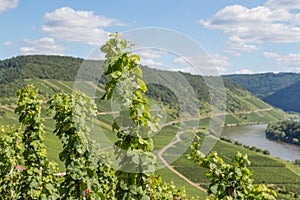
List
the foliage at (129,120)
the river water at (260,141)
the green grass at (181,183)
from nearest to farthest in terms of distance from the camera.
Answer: the foliage at (129,120) → the green grass at (181,183) → the river water at (260,141)

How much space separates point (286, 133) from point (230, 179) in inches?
5994

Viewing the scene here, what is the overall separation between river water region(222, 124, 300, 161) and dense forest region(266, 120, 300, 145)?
3.15 meters

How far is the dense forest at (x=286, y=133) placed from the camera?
14325 centimetres

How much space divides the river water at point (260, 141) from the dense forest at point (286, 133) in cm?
315

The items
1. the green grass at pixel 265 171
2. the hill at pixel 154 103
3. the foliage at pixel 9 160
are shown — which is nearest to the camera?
the hill at pixel 154 103

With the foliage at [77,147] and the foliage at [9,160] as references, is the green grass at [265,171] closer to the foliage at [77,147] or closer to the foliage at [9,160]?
the foliage at [9,160]

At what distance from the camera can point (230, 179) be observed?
6.09m

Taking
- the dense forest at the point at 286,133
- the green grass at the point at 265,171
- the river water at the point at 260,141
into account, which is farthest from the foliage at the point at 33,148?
the dense forest at the point at 286,133

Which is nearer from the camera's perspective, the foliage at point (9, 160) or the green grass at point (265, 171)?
the foliage at point (9, 160)

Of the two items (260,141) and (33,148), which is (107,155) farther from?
(260,141)

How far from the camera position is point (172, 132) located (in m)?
5.74

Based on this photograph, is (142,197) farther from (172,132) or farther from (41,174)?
(41,174)

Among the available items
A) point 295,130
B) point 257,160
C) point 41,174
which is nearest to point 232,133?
point 295,130

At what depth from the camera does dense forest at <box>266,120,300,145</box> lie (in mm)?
143250
